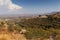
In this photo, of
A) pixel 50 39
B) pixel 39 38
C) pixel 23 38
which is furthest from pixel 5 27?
pixel 50 39

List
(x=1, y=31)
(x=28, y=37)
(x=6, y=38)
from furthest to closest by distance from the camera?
(x=28, y=37) < (x=1, y=31) < (x=6, y=38)

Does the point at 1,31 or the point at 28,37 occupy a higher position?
the point at 1,31

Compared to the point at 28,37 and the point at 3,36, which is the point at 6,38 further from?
the point at 28,37

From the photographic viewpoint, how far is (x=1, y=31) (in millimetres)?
17375

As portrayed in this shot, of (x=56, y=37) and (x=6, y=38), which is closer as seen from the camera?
(x=6, y=38)

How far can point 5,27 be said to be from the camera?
18.7 metres

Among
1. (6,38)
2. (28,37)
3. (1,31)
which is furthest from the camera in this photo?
(28,37)

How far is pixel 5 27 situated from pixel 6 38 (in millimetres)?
2668

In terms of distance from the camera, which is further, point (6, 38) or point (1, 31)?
point (1, 31)

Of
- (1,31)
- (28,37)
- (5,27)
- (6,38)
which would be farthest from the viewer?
(28,37)

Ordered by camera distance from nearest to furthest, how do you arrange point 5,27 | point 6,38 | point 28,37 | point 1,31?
point 6,38
point 1,31
point 5,27
point 28,37

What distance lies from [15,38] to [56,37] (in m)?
5.81

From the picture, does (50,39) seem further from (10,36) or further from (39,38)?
(10,36)

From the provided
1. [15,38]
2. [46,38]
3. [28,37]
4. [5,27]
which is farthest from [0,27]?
[46,38]
